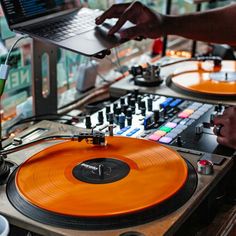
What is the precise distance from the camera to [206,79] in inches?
62.2

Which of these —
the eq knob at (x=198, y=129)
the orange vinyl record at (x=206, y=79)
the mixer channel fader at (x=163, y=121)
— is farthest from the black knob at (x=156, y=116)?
the orange vinyl record at (x=206, y=79)

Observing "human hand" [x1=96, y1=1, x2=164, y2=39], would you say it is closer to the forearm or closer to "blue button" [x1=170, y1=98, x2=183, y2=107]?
the forearm

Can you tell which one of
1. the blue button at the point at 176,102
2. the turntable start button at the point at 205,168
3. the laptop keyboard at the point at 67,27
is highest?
the laptop keyboard at the point at 67,27

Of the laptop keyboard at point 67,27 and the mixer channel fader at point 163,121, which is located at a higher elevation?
the laptop keyboard at point 67,27

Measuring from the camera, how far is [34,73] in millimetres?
1432

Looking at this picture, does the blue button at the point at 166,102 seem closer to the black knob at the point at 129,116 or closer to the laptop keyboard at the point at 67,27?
the black knob at the point at 129,116

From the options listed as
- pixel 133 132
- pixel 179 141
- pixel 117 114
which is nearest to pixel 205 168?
pixel 179 141

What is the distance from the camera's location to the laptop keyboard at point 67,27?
4.26ft

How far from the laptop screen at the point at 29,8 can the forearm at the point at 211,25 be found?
39cm

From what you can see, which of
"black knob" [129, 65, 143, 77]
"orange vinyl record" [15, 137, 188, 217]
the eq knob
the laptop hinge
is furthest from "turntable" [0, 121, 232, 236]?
"black knob" [129, 65, 143, 77]

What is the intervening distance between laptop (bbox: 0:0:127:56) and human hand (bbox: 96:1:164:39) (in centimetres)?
4

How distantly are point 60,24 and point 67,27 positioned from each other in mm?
25

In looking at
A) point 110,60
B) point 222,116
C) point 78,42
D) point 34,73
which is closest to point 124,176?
point 222,116

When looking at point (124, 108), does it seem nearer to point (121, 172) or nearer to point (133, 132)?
point (133, 132)
